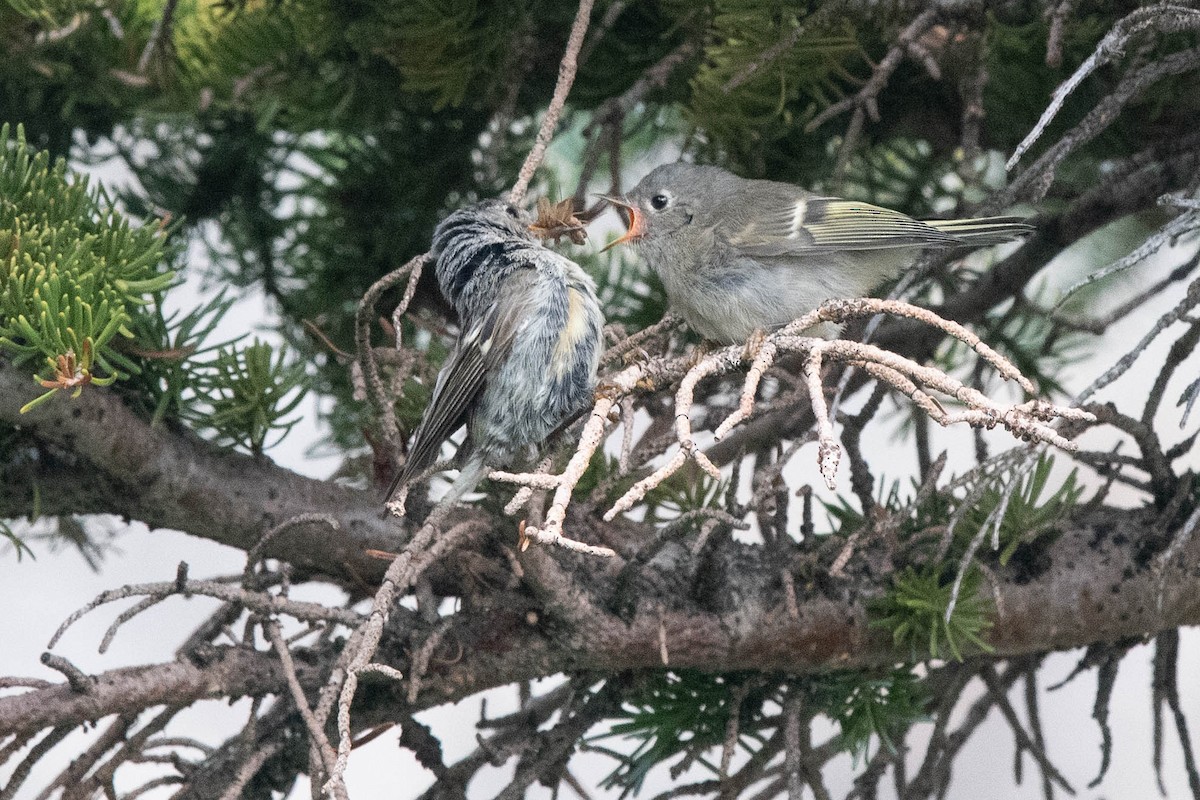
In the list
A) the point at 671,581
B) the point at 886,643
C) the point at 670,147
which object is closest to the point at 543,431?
the point at 671,581

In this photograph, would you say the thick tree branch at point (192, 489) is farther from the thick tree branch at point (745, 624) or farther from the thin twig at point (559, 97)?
the thin twig at point (559, 97)

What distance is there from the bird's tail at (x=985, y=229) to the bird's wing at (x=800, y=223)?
78 mm

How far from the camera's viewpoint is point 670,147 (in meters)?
2.98

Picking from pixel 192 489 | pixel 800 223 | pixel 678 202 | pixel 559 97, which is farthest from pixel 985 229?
pixel 192 489

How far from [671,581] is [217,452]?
633 millimetres

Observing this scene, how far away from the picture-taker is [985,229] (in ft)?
5.58

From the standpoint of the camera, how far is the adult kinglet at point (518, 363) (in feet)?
5.32

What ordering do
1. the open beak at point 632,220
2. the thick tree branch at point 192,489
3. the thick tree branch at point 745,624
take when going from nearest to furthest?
the thick tree branch at point 192,489, the thick tree branch at point 745,624, the open beak at point 632,220

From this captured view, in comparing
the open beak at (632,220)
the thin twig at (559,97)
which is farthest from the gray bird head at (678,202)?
the thin twig at (559,97)

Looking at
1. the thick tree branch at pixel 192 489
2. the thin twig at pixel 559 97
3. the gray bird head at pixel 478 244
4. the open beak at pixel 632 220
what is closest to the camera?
the thin twig at pixel 559 97

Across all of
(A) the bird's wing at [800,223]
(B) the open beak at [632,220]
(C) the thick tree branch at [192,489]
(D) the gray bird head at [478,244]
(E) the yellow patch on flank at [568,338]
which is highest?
(B) the open beak at [632,220]

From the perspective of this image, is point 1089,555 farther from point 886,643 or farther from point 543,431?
point 543,431

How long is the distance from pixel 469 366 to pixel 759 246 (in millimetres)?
513

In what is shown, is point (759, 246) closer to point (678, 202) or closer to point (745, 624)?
point (678, 202)
